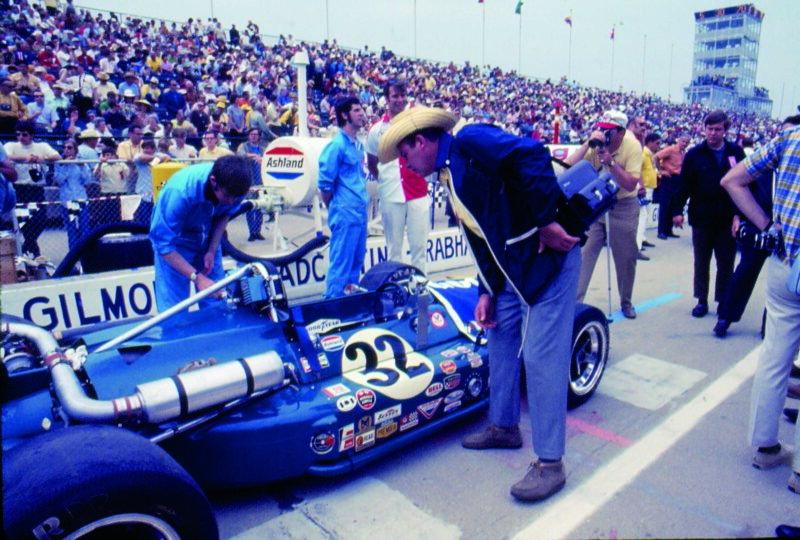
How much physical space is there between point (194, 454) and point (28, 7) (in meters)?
20.6

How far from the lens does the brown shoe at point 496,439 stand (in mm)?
3250

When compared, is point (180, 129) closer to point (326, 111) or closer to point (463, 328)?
point (463, 328)

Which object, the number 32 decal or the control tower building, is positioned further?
the control tower building

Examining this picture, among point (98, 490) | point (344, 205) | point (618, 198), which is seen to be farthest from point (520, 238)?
point (618, 198)

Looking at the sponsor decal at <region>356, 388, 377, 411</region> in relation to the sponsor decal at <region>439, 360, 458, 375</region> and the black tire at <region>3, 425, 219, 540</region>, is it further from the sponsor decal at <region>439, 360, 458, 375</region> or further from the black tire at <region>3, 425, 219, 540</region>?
the black tire at <region>3, 425, 219, 540</region>

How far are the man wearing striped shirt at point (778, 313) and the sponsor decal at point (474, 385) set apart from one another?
4.63ft

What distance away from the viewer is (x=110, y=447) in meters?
1.90

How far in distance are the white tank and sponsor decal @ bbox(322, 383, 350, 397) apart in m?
4.38

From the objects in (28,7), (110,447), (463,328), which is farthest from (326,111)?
(110,447)

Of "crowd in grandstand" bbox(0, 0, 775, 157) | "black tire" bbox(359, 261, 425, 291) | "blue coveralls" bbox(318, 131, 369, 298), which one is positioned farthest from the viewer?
"crowd in grandstand" bbox(0, 0, 775, 157)

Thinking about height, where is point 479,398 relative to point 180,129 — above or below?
below

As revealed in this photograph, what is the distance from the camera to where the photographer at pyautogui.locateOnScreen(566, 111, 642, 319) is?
16.7ft

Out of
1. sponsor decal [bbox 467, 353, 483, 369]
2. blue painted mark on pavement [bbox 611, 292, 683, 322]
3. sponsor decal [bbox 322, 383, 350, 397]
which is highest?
sponsor decal [bbox 322, 383, 350, 397]

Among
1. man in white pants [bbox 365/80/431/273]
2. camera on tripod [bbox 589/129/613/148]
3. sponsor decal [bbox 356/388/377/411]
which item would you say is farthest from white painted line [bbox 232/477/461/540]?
camera on tripod [bbox 589/129/613/148]
